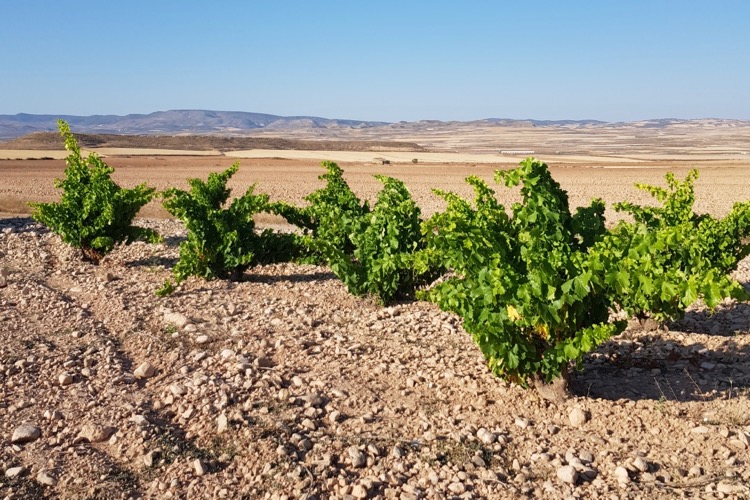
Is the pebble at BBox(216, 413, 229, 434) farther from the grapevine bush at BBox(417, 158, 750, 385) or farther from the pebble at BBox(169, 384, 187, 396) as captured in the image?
the grapevine bush at BBox(417, 158, 750, 385)

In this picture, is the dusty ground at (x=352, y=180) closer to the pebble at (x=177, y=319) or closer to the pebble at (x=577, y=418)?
the pebble at (x=177, y=319)

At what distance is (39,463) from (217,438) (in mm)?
1160

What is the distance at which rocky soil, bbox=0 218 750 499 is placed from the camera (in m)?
4.54

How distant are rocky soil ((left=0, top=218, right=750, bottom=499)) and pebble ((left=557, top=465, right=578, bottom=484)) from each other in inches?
0.6

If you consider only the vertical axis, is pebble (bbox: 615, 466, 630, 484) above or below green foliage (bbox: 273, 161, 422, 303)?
below

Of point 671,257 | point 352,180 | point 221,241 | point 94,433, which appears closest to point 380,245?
point 221,241

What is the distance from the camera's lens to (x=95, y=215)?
36.7 feet

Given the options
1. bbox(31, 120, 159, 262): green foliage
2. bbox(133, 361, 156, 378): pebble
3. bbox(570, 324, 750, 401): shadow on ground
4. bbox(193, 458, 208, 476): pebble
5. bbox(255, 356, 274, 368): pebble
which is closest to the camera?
bbox(193, 458, 208, 476): pebble

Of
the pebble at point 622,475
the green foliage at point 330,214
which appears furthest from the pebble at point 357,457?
the green foliage at point 330,214

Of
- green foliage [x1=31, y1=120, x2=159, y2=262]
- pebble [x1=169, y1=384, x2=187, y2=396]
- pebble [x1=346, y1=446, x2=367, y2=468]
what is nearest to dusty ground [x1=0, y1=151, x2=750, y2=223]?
green foliage [x1=31, y1=120, x2=159, y2=262]

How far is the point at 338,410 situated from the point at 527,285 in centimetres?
172

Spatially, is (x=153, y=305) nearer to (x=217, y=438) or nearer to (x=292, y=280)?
(x=292, y=280)

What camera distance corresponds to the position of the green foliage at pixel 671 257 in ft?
15.4

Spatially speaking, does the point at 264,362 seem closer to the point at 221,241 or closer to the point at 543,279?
the point at 543,279
